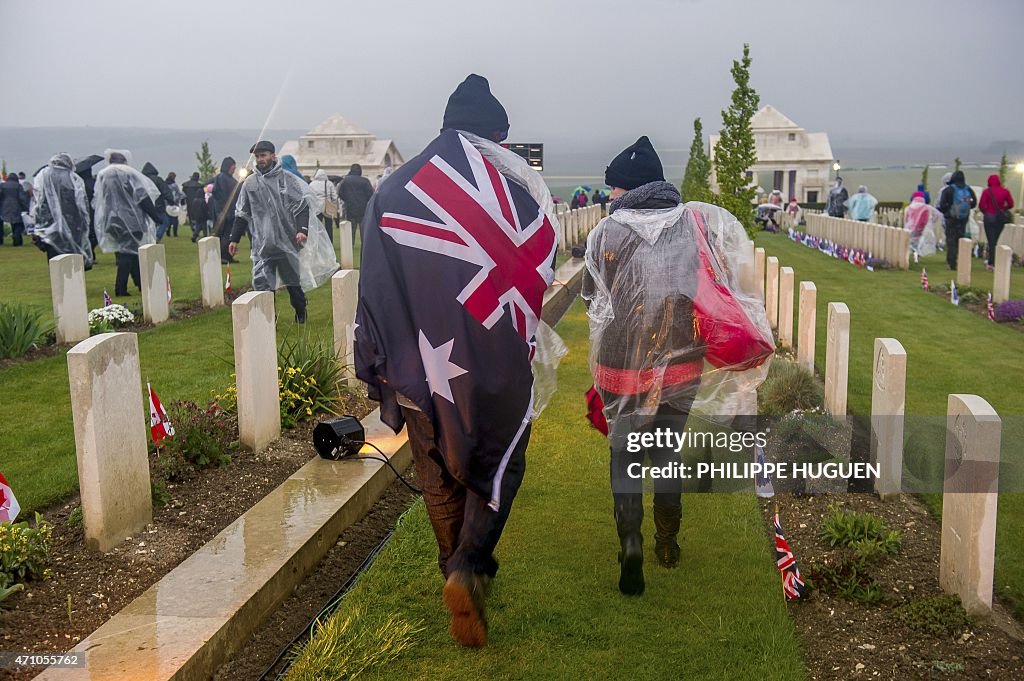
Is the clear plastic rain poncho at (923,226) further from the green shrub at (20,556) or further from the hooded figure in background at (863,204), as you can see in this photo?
the green shrub at (20,556)

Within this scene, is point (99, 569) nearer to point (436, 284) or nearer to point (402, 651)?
point (402, 651)

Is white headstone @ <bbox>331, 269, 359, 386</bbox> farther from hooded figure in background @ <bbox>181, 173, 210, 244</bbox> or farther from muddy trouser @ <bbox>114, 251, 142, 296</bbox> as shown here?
hooded figure in background @ <bbox>181, 173, 210, 244</bbox>

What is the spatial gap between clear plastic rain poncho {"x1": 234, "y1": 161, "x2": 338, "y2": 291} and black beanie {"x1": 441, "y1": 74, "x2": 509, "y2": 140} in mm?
7258

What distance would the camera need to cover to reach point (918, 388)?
29.1 ft

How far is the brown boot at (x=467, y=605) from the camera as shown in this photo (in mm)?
3771

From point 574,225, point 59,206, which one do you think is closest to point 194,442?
point 59,206

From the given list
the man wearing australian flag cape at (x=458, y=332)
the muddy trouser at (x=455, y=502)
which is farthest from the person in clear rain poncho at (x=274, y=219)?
the muddy trouser at (x=455, y=502)

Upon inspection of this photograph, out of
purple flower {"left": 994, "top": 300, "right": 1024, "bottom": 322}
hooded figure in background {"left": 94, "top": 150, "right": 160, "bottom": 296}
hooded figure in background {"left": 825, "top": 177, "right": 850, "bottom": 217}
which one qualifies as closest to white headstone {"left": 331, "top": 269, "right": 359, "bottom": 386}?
hooded figure in background {"left": 94, "top": 150, "right": 160, "bottom": 296}

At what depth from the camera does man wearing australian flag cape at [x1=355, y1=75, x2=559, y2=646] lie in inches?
151

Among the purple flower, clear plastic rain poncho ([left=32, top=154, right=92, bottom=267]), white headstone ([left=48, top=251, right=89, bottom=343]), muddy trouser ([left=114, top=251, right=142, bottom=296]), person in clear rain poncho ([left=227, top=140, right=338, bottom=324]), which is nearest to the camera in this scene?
white headstone ([left=48, top=251, right=89, bottom=343])

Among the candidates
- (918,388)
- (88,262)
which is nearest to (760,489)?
(918,388)

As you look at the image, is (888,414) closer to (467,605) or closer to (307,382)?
(467,605)

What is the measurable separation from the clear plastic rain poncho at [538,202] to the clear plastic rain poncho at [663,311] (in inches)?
12.3

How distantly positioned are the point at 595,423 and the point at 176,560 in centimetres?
199
